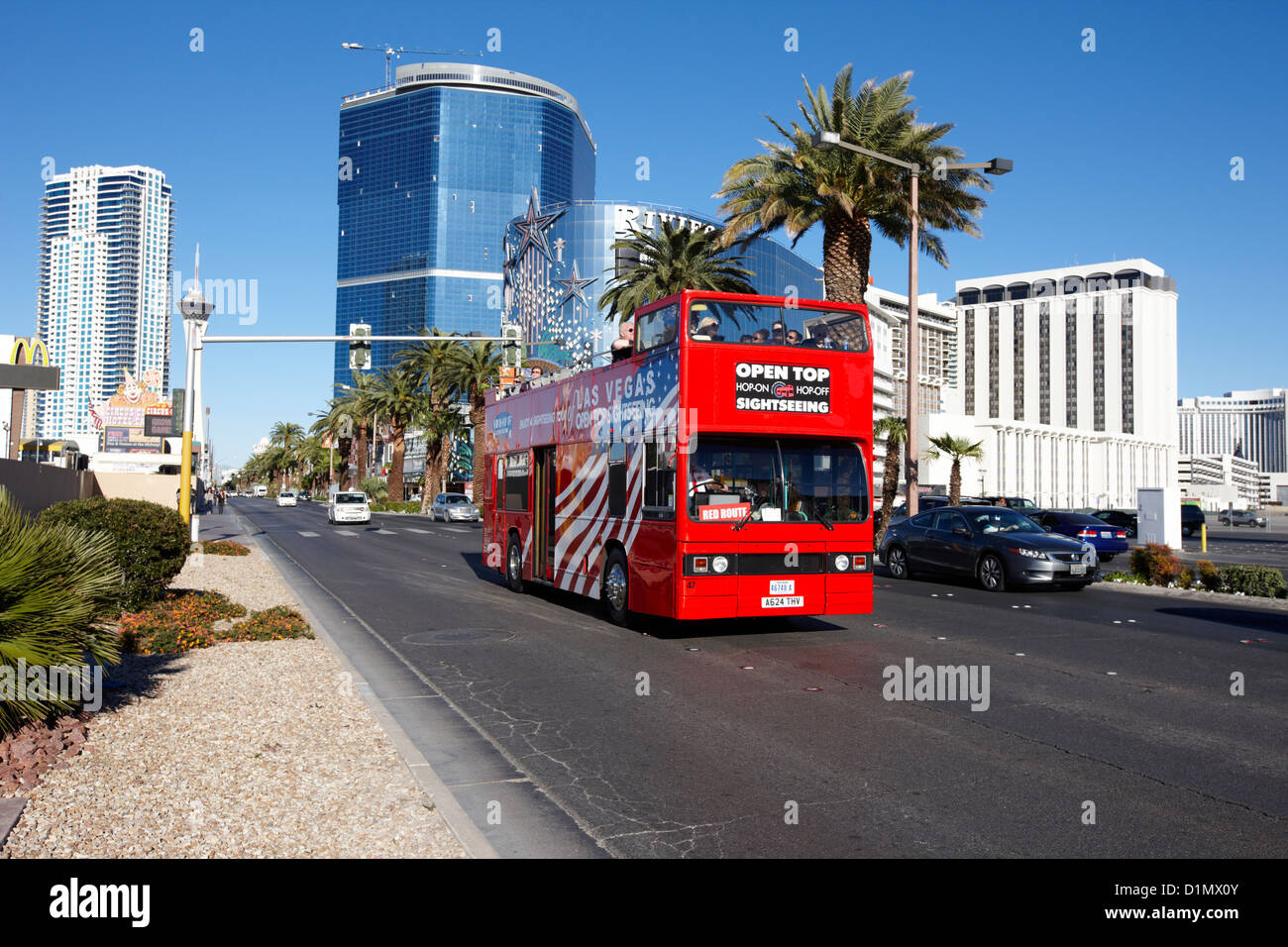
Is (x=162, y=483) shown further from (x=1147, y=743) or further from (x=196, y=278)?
(x=1147, y=743)

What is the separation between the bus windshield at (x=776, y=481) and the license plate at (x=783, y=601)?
89 centimetres

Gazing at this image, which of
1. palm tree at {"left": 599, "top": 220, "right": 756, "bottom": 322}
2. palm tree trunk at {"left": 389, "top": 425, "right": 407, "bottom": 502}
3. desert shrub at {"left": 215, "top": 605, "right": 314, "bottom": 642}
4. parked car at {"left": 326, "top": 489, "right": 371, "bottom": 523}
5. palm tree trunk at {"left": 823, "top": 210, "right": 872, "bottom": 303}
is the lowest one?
desert shrub at {"left": 215, "top": 605, "right": 314, "bottom": 642}

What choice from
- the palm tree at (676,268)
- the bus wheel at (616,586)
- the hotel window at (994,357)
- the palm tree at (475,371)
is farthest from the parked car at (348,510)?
the hotel window at (994,357)

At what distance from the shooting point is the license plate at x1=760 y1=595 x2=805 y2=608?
449 inches

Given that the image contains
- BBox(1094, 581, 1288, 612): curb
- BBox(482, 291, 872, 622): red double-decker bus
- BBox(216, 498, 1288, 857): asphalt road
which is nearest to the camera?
BBox(216, 498, 1288, 857): asphalt road

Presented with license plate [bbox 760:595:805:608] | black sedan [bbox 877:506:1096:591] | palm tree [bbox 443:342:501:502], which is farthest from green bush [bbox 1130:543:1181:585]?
palm tree [bbox 443:342:501:502]

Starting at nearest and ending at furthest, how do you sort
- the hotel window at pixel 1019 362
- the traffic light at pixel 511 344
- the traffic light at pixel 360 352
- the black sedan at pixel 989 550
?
1. the black sedan at pixel 989 550
2. the traffic light at pixel 360 352
3. the traffic light at pixel 511 344
4. the hotel window at pixel 1019 362

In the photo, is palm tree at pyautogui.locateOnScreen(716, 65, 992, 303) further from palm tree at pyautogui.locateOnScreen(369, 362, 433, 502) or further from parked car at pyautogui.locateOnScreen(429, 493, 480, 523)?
palm tree at pyautogui.locateOnScreen(369, 362, 433, 502)

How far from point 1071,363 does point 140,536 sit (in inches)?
7834

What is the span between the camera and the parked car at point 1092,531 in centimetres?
3030

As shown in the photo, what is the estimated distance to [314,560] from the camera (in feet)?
83.3

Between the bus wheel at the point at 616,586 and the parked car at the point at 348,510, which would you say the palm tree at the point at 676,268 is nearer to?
the parked car at the point at 348,510

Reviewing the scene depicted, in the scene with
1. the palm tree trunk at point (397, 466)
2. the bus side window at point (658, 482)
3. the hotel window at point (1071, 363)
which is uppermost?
the hotel window at point (1071, 363)

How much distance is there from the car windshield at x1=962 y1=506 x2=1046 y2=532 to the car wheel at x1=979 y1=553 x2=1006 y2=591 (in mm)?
618
